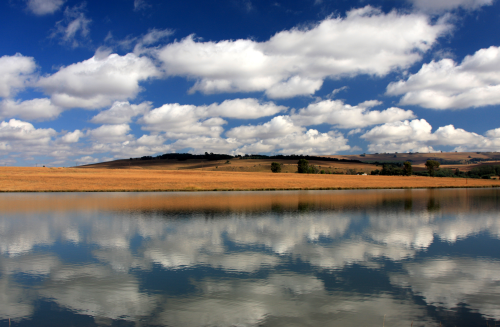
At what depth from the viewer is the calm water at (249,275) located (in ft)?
31.8

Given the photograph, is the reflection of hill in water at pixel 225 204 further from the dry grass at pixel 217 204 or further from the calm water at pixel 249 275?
the calm water at pixel 249 275

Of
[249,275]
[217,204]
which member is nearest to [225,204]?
[217,204]

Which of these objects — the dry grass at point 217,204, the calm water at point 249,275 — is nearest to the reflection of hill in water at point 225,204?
the dry grass at point 217,204

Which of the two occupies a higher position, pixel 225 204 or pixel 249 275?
pixel 249 275

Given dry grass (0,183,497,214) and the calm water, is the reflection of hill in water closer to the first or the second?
dry grass (0,183,497,214)

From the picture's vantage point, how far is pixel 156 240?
768 inches

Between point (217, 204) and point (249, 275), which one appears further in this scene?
point (217, 204)

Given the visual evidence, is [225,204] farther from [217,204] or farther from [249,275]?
[249,275]

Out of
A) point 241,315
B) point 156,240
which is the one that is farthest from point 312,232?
point 241,315

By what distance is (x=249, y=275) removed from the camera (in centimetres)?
1310

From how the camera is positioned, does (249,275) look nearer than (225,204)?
Yes

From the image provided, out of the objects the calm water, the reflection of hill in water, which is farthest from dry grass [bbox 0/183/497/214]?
the calm water

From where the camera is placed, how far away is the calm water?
31.8ft

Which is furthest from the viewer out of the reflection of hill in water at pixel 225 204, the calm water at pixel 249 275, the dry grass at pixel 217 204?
the dry grass at pixel 217 204
